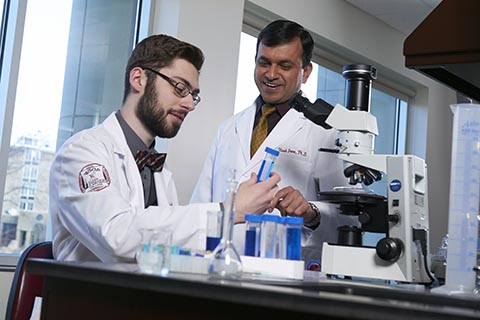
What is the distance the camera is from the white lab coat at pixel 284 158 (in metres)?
2.53

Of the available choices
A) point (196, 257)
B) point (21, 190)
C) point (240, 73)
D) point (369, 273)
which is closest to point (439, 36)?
point (369, 273)

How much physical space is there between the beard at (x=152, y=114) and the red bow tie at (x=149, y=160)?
0.25 feet

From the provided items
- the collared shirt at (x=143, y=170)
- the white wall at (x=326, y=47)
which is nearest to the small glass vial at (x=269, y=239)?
the collared shirt at (x=143, y=170)

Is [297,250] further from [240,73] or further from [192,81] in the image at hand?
[240,73]

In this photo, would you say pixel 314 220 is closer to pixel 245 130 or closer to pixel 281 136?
pixel 281 136

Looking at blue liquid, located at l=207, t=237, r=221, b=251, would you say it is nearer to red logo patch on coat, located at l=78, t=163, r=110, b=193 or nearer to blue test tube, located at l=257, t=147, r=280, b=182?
Answer: blue test tube, located at l=257, t=147, r=280, b=182

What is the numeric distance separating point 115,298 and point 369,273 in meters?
0.69

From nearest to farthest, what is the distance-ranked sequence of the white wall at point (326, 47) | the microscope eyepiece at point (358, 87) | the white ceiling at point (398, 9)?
the microscope eyepiece at point (358, 87) → the white wall at point (326, 47) → the white ceiling at point (398, 9)

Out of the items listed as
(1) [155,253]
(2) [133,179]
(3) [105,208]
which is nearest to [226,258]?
(1) [155,253]

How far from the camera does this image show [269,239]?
52.4 inches

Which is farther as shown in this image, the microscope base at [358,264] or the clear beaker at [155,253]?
the microscope base at [358,264]

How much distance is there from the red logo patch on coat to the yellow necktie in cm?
92

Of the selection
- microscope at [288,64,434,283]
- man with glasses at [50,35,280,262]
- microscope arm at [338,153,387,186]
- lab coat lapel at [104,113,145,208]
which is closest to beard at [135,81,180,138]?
man with glasses at [50,35,280,262]

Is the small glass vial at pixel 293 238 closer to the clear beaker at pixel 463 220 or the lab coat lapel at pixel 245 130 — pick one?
the clear beaker at pixel 463 220
